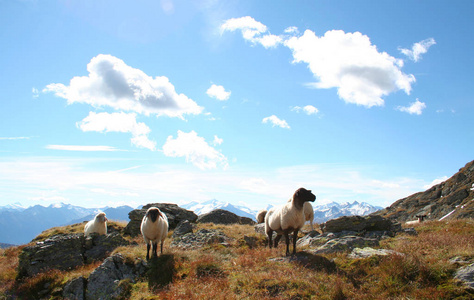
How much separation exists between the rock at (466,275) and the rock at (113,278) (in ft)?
35.4

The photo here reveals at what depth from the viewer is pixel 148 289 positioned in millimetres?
10227

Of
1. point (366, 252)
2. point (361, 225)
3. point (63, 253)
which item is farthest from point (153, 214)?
point (361, 225)

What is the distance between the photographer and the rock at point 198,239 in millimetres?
15234

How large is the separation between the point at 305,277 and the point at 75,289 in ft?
29.4

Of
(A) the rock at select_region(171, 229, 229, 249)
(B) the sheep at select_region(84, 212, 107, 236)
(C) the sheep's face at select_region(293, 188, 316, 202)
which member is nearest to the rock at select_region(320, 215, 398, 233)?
(C) the sheep's face at select_region(293, 188, 316, 202)

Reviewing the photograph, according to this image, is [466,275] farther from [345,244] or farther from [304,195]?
[304,195]

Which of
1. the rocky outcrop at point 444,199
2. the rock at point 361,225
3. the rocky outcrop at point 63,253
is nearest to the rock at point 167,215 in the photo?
the rocky outcrop at point 63,253

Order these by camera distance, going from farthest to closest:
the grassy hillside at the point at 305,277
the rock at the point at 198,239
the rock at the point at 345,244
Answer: the rock at the point at 198,239 → the rock at the point at 345,244 → the grassy hillside at the point at 305,277

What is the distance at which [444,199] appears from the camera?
64.5m

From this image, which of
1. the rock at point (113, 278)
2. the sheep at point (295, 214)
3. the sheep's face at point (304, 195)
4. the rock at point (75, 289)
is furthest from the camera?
the sheep's face at point (304, 195)

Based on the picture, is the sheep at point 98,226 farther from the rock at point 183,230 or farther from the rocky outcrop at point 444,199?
the rocky outcrop at point 444,199

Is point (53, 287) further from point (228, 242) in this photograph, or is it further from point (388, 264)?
point (388, 264)

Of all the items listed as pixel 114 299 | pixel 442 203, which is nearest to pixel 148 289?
pixel 114 299

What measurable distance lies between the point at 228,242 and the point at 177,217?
1011 cm
